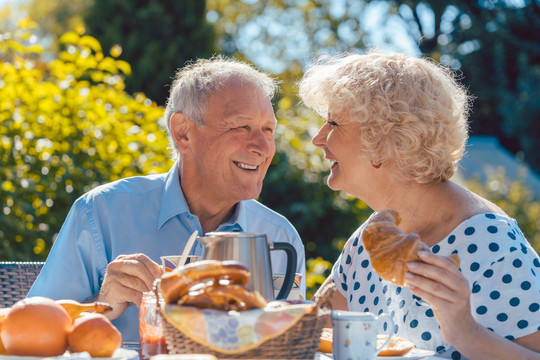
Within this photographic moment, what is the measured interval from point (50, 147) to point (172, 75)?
7.92 metres

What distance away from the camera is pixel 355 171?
3000 millimetres

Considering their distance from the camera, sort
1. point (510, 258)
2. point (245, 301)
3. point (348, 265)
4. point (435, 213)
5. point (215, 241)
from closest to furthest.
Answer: point (245, 301)
point (215, 241)
point (510, 258)
point (435, 213)
point (348, 265)

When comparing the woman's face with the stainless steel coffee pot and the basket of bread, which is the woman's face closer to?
the stainless steel coffee pot

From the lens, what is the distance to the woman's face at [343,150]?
117 inches

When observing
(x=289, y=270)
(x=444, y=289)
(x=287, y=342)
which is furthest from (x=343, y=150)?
(x=287, y=342)

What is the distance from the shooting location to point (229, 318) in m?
1.51

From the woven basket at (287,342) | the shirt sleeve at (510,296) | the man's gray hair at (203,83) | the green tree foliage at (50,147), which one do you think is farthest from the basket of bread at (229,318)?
the green tree foliage at (50,147)

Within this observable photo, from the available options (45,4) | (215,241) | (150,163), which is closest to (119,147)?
(150,163)

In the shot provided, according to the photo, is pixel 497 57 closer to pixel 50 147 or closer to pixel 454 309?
pixel 50 147

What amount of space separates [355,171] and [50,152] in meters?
2.28

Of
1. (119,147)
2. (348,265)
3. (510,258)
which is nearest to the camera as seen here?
(510,258)

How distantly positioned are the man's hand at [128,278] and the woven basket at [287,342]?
615mm

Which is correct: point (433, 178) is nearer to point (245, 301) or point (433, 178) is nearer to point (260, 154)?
point (260, 154)

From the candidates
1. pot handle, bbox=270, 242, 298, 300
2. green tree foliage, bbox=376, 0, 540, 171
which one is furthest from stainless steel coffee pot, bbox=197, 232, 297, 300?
green tree foliage, bbox=376, 0, 540, 171
